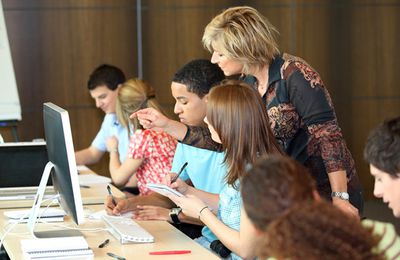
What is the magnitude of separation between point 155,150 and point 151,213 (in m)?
0.91

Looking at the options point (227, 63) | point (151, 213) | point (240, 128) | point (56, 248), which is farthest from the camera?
point (151, 213)

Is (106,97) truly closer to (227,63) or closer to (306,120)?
(227,63)

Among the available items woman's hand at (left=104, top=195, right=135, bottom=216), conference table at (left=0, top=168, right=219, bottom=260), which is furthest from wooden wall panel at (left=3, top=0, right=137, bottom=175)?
woman's hand at (left=104, top=195, right=135, bottom=216)

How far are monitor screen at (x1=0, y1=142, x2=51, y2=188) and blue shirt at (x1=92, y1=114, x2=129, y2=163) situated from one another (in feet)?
4.40

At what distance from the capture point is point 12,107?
20.8ft

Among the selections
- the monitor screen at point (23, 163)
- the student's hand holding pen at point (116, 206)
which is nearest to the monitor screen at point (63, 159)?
the student's hand holding pen at point (116, 206)

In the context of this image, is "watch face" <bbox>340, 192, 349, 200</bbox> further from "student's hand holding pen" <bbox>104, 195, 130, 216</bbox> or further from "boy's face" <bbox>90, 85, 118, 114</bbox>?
"boy's face" <bbox>90, 85, 118, 114</bbox>

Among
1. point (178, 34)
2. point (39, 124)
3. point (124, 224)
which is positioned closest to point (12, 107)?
point (39, 124)

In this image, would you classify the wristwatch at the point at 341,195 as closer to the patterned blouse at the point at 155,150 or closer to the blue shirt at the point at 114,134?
the patterned blouse at the point at 155,150

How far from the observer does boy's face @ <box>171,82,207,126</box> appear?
4.07 meters

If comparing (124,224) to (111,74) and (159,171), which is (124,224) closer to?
(159,171)

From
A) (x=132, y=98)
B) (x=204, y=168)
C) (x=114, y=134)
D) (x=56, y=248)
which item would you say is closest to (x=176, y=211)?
(x=204, y=168)

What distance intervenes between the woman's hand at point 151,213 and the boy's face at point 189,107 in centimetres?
54

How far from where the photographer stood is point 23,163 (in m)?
4.15
